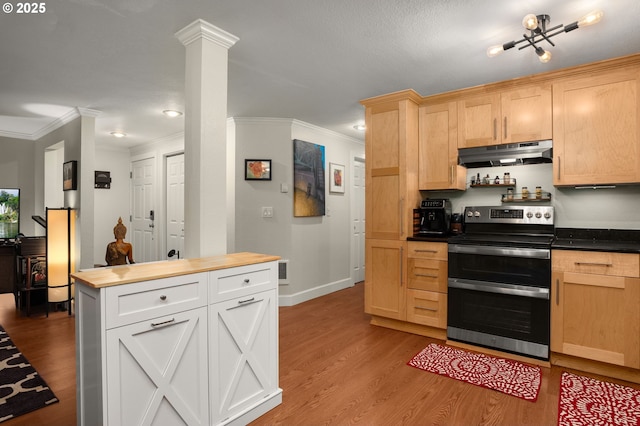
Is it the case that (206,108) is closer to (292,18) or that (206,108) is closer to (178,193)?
(292,18)

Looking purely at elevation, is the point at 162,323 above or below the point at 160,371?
above

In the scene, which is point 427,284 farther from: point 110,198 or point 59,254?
point 110,198

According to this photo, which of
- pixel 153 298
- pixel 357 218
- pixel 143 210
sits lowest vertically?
pixel 153 298

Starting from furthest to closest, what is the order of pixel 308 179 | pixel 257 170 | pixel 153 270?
Result: 1. pixel 308 179
2. pixel 257 170
3. pixel 153 270

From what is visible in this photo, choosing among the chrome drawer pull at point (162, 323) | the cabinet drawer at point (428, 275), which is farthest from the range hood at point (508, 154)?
the chrome drawer pull at point (162, 323)

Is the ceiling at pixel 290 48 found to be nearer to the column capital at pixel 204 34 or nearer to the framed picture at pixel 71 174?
the column capital at pixel 204 34

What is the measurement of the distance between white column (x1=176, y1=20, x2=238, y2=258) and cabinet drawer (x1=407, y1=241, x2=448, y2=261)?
185cm

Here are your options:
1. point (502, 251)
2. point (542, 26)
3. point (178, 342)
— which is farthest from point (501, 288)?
point (178, 342)

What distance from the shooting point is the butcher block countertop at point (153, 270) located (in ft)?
4.87

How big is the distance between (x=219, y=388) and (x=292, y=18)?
7.21 feet

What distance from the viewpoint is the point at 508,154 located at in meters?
3.06

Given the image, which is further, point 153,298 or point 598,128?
point 598,128

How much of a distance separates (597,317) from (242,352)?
8.22ft

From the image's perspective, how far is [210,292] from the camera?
1.81 m
